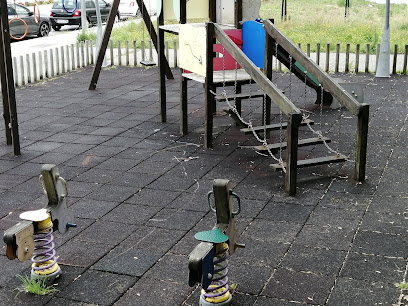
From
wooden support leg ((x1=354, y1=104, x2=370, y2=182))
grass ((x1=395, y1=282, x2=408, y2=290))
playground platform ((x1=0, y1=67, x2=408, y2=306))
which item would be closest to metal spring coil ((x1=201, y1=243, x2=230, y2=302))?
playground platform ((x1=0, y1=67, x2=408, y2=306))

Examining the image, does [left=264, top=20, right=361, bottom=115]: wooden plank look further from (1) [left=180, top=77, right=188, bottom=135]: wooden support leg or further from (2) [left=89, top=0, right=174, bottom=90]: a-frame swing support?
(2) [left=89, top=0, right=174, bottom=90]: a-frame swing support

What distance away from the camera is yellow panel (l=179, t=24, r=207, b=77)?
8.75 metres

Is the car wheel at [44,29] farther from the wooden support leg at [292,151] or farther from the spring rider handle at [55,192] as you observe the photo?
the spring rider handle at [55,192]

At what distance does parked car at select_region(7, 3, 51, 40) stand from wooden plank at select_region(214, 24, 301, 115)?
1649 centimetres

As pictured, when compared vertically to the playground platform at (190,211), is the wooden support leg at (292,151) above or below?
above

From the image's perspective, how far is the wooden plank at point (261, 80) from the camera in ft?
22.9

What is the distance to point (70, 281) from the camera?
4.98m

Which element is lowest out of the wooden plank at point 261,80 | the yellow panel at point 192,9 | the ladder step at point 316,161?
the ladder step at point 316,161

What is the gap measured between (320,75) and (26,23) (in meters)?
18.7

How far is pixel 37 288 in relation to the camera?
15.8ft

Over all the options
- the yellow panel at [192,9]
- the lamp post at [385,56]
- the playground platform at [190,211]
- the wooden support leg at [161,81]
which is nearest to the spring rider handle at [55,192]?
the playground platform at [190,211]

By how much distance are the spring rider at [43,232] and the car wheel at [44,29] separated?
21.3 metres

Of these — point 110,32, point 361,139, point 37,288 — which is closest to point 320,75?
point 361,139

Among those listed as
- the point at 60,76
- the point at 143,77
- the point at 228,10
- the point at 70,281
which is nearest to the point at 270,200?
the point at 70,281
